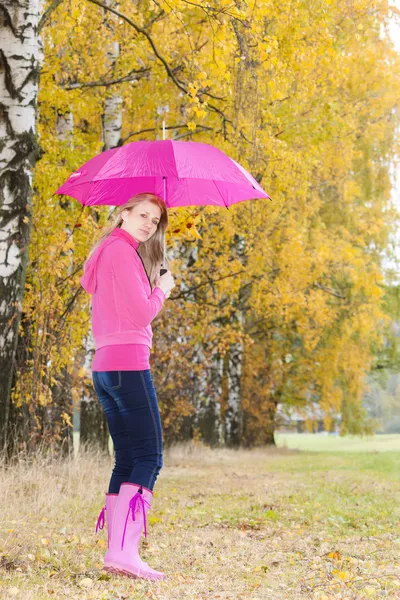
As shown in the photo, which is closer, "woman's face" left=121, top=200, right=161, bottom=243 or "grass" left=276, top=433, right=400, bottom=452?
"woman's face" left=121, top=200, right=161, bottom=243

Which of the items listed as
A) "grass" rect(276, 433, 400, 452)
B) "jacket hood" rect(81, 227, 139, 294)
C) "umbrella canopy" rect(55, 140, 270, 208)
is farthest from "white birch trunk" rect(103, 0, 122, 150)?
"grass" rect(276, 433, 400, 452)

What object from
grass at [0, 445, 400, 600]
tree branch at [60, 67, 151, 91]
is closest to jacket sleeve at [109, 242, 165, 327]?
grass at [0, 445, 400, 600]

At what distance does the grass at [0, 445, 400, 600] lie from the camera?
433cm

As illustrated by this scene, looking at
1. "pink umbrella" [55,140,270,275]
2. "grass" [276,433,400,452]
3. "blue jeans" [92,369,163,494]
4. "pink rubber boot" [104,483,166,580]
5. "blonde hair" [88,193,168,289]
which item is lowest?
"grass" [276,433,400,452]

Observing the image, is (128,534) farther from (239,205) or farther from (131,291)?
(239,205)

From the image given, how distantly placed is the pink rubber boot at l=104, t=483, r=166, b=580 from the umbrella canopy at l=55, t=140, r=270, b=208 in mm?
1839

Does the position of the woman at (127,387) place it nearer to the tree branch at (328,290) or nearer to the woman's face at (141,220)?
the woman's face at (141,220)

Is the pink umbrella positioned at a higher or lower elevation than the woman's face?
higher

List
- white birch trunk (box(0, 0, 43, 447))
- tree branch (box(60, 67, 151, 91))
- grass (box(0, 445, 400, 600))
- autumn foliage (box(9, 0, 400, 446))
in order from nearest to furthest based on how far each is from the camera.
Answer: grass (box(0, 445, 400, 600))
white birch trunk (box(0, 0, 43, 447))
autumn foliage (box(9, 0, 400, 446))
tree branch (box(60, 67, 151, 91))

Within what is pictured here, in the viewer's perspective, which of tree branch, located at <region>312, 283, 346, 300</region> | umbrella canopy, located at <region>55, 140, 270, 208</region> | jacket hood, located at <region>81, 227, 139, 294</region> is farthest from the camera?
tree branch, located at <region>312, 283, 346, 300</region>

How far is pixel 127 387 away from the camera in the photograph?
436cm

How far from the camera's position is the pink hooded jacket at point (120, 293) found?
14.4ft

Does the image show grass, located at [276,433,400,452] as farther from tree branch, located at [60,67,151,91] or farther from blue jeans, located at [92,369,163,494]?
blue jeans, located at [92,369,163,494]

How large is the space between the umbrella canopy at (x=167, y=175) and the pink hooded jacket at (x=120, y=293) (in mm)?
473
